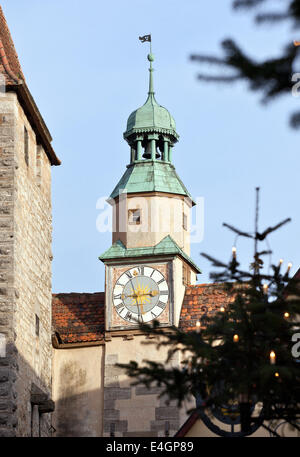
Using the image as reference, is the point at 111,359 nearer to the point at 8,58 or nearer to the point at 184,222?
the point at 184,222

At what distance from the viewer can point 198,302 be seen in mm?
22062

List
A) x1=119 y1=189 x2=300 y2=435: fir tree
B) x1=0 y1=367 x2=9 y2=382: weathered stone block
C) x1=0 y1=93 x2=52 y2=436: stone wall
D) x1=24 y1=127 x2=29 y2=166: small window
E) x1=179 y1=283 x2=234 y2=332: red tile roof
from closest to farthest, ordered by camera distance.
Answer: x1=119 y1=189 x2=300 y2=435: fir tree → x1=0 y1=367 x2=9 y2=382: weathered stone block → x1=0 y1=93 x2=52 y2=436: stone wall → x1=24 y1=127 x2=29 y2=166: small window → x1=179 y1=283 x2=234 y2=332: red tile roof

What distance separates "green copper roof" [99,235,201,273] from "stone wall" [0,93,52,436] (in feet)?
8.28

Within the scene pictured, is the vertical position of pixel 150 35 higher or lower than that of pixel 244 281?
higher

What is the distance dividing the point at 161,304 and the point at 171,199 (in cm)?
275

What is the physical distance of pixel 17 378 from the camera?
16.7m

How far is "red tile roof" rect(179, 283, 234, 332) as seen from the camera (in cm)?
2155

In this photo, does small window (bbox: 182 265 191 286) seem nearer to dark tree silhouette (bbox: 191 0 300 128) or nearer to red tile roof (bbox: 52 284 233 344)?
red tile roof (bbox: 52 284 233 344)

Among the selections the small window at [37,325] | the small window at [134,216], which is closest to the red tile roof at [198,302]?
the small window at [134,216]

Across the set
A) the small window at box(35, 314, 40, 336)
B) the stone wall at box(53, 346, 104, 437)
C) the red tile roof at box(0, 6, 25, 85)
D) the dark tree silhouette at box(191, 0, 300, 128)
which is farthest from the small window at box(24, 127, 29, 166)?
the dark tree silhouette at box(191, 0, 300, 128)

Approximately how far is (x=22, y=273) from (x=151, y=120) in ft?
25.4

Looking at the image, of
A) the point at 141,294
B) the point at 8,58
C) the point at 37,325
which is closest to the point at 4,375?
the point at 37,325
